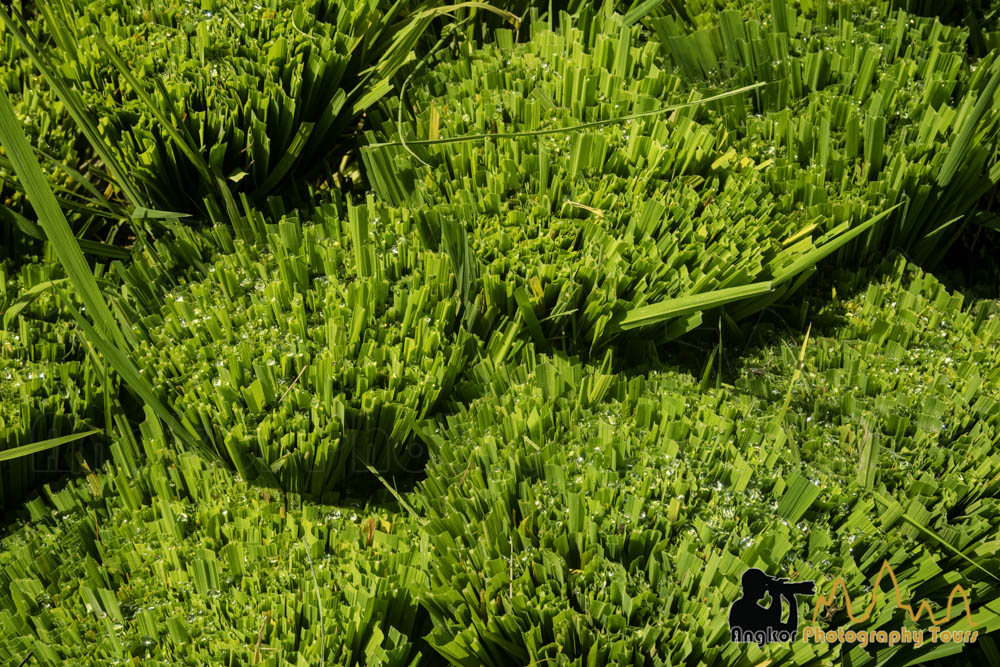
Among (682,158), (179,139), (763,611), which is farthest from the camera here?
(682,158)

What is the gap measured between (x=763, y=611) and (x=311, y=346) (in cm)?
86

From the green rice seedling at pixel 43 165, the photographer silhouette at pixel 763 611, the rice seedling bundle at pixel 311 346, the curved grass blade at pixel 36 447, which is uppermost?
the green rice seedling at pixel 43 165

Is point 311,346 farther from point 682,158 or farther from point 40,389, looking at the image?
point 682,158

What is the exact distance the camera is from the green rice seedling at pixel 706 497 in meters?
1.25

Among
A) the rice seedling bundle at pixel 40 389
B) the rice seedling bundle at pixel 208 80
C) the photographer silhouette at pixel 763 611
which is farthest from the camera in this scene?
the rice seedling bundle at pixel 208 80

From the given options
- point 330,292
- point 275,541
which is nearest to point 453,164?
point 330,292

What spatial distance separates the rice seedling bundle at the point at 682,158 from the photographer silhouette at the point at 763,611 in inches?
19.1

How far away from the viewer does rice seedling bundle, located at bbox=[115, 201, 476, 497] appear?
4.71 ft

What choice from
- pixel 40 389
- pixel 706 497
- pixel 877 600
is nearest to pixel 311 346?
pixel 40 389

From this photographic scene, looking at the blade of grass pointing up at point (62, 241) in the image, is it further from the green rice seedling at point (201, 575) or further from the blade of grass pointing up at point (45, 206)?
the green rice seedling at point (201, 575)

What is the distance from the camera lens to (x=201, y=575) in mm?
1326

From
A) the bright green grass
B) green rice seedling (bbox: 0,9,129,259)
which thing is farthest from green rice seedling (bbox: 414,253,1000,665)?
green rice seedling (bbox: 0,9,129,259)

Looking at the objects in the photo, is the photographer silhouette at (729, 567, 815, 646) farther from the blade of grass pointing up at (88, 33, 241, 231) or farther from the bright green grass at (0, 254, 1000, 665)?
the blade of grass pointing up at (88, 33, 241, 231)

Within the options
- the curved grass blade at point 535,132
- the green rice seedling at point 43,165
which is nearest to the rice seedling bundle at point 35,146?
the green rice seedling at point 43,165
